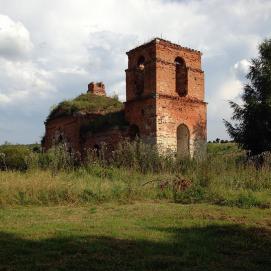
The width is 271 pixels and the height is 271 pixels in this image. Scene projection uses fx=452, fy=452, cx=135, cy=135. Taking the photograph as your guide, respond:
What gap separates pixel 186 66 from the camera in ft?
79.6

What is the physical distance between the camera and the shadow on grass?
4895 mm

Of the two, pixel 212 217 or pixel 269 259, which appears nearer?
pixel 269 259

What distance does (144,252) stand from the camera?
548cm

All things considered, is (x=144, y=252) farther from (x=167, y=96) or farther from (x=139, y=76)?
(x=139, y=76)

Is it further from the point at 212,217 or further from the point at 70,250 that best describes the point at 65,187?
the point at 70,250

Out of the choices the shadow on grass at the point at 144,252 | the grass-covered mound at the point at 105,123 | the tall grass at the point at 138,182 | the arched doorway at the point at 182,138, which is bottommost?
the shadow on grass at the point at 144,252

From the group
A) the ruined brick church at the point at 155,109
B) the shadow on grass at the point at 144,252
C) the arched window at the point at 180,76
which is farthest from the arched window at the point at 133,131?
the shadow on grass at the point at 144,252

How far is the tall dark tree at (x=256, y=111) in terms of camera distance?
74.3ft

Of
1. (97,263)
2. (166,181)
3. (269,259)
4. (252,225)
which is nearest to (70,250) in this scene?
(97,263)

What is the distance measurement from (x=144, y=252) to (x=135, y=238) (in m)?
0.79

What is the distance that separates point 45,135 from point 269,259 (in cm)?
2614

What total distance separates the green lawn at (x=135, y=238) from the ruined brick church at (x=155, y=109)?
13512 mm

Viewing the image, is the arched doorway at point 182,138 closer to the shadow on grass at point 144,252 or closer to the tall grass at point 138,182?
the tall grass at point 138,182

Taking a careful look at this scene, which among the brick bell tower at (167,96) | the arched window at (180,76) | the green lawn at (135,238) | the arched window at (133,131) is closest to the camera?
the green lawn at (135,238)
